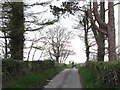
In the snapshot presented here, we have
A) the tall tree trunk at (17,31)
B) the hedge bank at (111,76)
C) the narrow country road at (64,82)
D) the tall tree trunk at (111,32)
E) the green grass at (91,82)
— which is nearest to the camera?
the hedge bank at (111,76)

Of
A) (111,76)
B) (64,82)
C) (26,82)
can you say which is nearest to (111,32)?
(64,82)

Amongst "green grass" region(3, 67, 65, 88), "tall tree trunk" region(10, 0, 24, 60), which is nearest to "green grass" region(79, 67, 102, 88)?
"green grass" region(3, 67, 65, 88)

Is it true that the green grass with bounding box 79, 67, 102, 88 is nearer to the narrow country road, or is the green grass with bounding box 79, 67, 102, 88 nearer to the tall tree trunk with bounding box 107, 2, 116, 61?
the narrow country road

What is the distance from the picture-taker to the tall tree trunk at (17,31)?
34.2m

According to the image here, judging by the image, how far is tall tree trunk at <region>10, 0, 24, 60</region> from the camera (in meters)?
34.2

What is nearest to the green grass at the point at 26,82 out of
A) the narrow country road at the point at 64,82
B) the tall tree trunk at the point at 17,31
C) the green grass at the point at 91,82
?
the narrow country road at the point at 64,82

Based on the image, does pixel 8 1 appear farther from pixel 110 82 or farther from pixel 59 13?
pixel 110 82

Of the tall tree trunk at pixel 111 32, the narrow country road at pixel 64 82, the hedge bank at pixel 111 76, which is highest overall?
the tall tree trunk at pixel 111 32

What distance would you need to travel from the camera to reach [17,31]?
34.4 m

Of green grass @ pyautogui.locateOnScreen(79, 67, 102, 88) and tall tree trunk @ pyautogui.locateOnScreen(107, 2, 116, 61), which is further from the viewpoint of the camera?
tall tree trunk @ pyautogui.locateOnScreen(107, 2, 116, 61)

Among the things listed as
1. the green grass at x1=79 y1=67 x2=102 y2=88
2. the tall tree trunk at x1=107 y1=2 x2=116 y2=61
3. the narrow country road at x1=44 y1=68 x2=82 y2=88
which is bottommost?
the narrow country road at x1=44 y1=68 x2=82 y2=88

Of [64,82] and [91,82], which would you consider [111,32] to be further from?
[91,82]

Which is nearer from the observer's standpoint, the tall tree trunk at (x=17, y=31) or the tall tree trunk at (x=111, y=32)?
the tall tree trunk at (x=111, y=32)

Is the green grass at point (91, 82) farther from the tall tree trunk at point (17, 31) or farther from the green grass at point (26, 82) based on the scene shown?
the tall tree trunk at point (17, 31)
